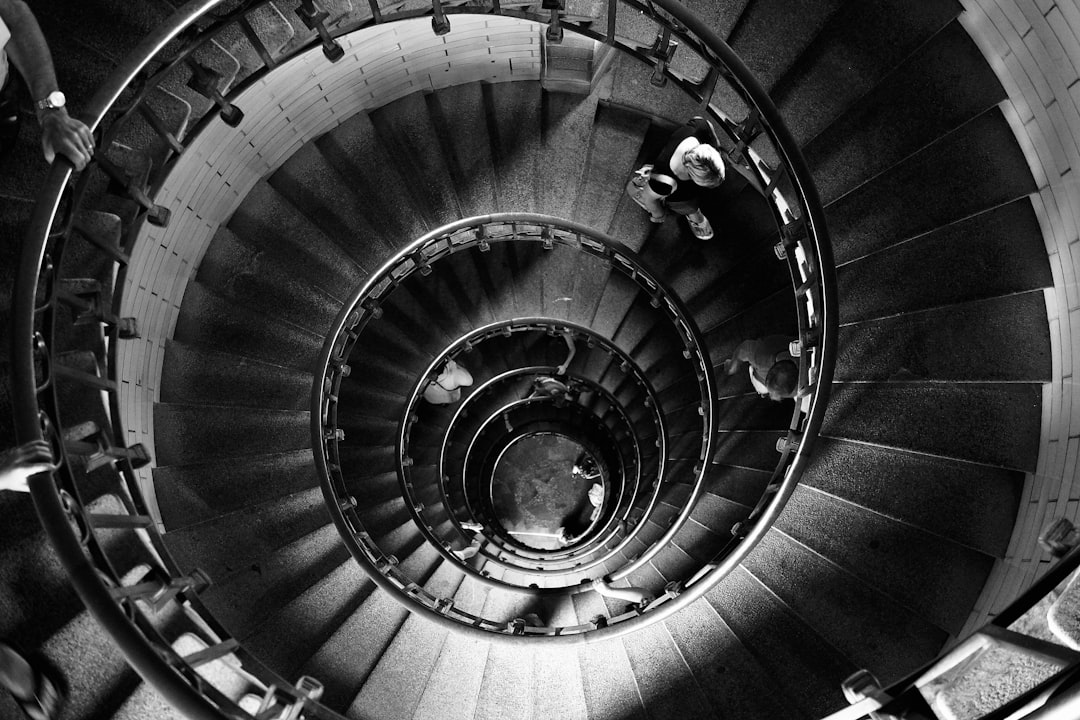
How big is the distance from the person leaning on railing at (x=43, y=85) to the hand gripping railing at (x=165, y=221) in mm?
99

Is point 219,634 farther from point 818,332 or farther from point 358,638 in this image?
point 818,332

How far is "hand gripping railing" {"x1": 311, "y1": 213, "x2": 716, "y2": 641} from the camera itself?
5.30m

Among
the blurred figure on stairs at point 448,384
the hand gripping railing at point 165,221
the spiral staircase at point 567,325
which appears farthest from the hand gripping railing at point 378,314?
the blurred figure on stairs at point 448,384

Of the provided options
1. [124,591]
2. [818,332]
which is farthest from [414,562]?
[818,332]

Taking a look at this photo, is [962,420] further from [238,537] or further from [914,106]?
[238,537]

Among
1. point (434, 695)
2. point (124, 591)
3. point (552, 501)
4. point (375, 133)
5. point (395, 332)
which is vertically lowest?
point (434, 695)

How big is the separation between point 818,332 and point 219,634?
4252 millimetres

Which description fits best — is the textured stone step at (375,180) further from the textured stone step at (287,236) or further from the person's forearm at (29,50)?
the person's forearm at (29,50)

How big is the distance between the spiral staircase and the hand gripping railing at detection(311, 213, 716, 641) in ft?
0.13

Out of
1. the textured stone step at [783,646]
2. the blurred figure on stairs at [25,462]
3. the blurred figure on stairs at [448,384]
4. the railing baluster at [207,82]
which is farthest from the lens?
the blurred figure on stairs at [448,384]

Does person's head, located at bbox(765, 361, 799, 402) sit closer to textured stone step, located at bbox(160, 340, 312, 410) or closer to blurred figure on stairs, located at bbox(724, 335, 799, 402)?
blurred figure on stairs, located at bbox(724, 335, 799, 402)

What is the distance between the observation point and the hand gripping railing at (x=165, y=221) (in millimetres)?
2916

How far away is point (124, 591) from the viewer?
3109 millimetres

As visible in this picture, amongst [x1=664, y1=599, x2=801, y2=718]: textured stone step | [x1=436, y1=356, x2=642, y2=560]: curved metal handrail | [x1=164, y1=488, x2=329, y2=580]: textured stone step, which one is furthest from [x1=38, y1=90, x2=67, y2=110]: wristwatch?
[x1=436, y1=356, x2=642, y2=560]: curved metal handrail
